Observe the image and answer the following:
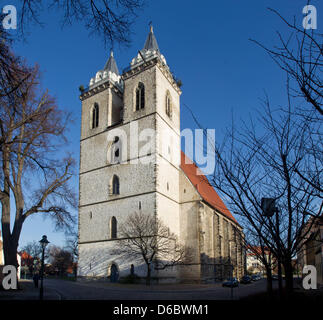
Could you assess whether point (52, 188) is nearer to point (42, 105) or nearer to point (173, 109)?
point (42, 105)

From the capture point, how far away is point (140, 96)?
1260 inches

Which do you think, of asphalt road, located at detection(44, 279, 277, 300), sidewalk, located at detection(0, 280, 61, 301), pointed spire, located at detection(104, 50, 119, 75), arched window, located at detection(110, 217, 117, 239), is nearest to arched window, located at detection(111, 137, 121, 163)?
arched window, located at detection(110, 217, 117, 239)

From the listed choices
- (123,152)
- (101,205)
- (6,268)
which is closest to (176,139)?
(123,152)

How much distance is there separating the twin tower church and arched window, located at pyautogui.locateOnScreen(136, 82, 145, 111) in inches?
4.1

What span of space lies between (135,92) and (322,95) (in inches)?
1175

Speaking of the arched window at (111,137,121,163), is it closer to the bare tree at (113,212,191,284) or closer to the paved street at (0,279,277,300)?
the bare tree at (113,212,191,284)

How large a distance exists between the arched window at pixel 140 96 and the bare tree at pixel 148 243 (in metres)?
10.9

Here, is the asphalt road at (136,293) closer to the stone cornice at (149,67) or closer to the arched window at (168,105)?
the arched window at (168,105)

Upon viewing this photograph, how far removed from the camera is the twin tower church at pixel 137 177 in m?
28.4

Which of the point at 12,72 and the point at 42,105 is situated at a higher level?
the point at 42,105

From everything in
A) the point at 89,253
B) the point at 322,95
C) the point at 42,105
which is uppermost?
the point at 42,105

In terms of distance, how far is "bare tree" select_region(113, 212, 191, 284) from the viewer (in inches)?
1009

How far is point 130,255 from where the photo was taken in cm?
2688

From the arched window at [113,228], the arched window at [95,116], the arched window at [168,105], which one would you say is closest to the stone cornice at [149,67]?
the arched window at [168,105]
